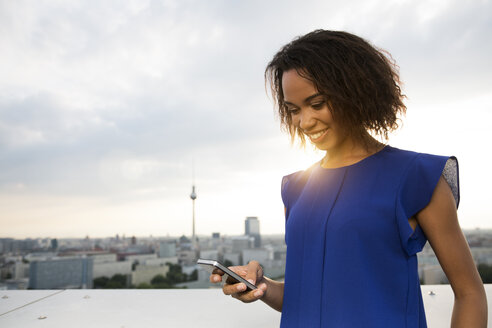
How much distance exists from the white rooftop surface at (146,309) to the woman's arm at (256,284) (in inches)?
27.3

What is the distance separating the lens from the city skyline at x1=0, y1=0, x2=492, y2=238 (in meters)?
4.34

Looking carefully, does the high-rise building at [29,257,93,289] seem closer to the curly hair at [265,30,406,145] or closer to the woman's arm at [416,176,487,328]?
the curly hair at [265,30,406,145]

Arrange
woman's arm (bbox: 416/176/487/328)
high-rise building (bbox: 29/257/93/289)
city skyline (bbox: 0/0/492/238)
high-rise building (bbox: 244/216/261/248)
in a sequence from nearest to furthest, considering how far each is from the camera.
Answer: woman's arm (bbox: 416/176/487/328)
city skyline (bbox: 0/0/492/238)
high-rise building (bbox: 29/257/93/289)
high-rise building (bbox: 244/216/261/248)

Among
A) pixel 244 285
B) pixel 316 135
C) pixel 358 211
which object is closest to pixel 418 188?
pixel 358 211

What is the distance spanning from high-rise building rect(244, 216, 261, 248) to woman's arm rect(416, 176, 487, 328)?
30318mm

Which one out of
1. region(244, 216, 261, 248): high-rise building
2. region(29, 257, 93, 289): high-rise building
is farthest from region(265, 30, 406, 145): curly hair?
region(244, 216, 261, 248): high-rise building

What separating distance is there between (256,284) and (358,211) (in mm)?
366

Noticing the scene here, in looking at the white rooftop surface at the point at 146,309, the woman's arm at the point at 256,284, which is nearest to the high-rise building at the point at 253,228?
the white rooftop surface at the point at 146,309

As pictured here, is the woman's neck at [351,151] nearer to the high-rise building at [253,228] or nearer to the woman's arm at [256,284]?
the woman's arm at [256,284]

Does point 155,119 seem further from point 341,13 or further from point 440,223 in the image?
point 440,223

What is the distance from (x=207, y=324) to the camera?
1617 mm

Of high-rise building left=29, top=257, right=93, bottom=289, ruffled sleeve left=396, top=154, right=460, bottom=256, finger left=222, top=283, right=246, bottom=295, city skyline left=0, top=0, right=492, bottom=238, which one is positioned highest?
city skyline left=0, top=0, right=492, bottom=238

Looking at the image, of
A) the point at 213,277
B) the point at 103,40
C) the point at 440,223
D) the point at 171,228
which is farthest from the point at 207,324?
the point at 171,228

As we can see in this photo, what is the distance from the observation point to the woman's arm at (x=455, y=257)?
0.73 metres
